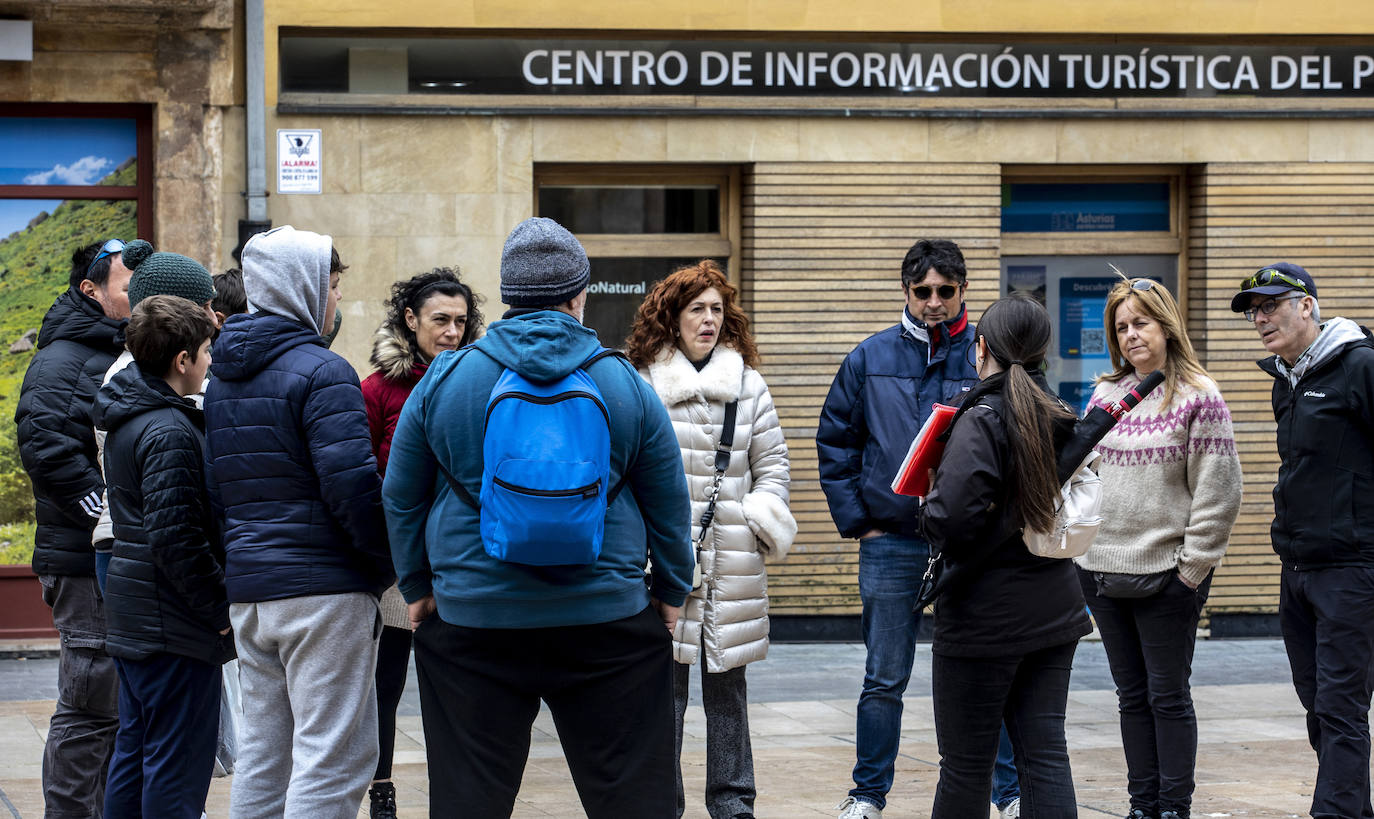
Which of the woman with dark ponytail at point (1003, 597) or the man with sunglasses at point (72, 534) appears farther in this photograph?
the man with sunglasses at point (72, 534)

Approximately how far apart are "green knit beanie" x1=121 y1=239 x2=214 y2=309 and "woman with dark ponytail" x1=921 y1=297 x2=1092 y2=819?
101 inches

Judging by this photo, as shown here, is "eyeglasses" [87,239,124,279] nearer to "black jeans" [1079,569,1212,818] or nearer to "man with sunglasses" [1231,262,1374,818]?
"black jeans" [1079,569,1212,818]

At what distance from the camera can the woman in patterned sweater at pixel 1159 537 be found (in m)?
5.78

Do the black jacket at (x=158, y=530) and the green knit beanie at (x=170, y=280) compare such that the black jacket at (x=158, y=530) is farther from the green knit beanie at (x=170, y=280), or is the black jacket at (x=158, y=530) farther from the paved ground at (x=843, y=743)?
the paved ground at (x=843, y=743)

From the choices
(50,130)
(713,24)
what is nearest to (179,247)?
(50,130)

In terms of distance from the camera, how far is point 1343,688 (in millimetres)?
5621

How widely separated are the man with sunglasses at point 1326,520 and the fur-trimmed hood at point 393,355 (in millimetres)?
3052

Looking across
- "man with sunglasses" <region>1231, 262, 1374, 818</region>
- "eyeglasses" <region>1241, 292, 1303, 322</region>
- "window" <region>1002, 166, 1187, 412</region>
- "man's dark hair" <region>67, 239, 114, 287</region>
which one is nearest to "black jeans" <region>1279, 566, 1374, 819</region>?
"man with sunglasses" <region>1231, 262, 1374, 818</region>

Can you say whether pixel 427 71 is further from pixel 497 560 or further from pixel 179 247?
pixel 497 560

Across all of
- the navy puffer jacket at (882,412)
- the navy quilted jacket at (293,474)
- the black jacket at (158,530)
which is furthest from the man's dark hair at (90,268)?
the navy puffer jacket at (882,412)

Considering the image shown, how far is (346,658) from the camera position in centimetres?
448

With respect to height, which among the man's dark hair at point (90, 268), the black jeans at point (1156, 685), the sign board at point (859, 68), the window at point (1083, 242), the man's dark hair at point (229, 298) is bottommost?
the black jeans at point (1156, 685)

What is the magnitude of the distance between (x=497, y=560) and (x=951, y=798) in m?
1.71

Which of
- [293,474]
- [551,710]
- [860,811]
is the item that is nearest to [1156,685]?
[860,811]
